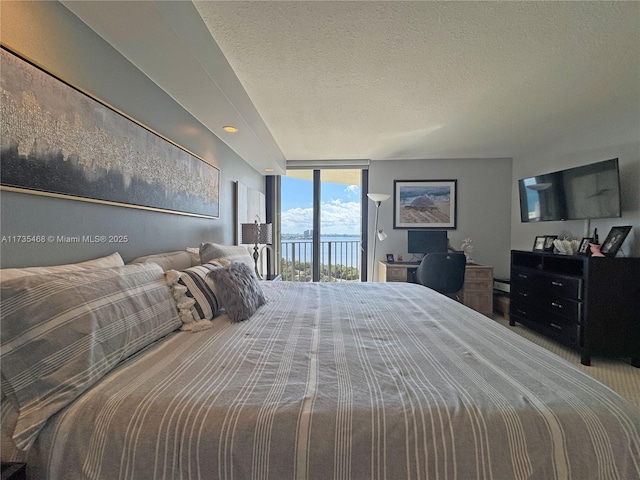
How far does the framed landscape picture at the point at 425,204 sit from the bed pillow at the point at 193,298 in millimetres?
3398

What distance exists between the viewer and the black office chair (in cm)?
325

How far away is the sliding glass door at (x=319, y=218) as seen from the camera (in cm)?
458

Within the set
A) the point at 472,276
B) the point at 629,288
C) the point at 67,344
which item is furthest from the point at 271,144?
the point at 629,288

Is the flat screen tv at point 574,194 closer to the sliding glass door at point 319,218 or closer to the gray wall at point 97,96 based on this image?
the sliding glass door at point 319,218

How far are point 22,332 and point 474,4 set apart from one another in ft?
7.26

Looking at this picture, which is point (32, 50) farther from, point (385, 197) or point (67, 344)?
point (385, 197)

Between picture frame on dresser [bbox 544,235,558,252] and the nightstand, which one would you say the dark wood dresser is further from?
the nightstand

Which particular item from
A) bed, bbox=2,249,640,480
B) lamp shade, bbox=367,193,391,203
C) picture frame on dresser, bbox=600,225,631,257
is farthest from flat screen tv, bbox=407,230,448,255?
bed, bbox=2,249,640,480

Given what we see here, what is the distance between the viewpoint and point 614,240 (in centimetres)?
244

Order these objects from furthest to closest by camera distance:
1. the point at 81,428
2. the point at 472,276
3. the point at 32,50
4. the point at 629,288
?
the point at 472,276, the point at 629,288, the point at 32,50, the point at 81,428

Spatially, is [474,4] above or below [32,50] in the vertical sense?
above

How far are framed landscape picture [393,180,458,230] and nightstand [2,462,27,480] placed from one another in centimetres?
416

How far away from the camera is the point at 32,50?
0.99 meters

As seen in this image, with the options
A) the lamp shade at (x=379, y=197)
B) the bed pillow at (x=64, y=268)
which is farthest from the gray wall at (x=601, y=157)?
the bed pillow at (x=64, y=268)
